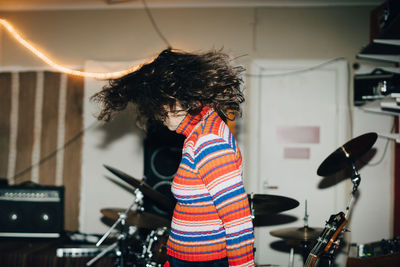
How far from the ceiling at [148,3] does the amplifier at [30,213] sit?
6.77 feet

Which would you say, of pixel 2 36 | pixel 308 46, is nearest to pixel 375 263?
pixel 308 46

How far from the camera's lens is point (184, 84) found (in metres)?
1.21

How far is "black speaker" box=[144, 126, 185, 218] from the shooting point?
3139 mm

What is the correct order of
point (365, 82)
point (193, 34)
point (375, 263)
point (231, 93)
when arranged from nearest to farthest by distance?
point (231, 93), point (375, 263), point (365, 82), point (193, 34)

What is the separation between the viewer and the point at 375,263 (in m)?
1.93

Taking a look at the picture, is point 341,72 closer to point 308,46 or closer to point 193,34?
point 308,46

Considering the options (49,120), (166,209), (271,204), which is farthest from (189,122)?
(49,120)

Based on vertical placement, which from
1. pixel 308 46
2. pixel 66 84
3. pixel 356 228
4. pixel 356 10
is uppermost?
pixel 356 10

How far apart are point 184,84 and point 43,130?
122 inches

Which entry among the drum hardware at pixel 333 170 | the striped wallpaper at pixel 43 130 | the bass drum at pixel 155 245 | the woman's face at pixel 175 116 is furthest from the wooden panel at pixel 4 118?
the drum hardware at pixel 333 170

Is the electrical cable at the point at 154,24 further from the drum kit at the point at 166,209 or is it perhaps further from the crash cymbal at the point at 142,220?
the crash cymbal at the point at 142,220

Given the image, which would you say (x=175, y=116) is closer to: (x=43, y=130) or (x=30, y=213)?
(x=30, y=213)

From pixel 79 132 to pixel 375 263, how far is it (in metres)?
3.08

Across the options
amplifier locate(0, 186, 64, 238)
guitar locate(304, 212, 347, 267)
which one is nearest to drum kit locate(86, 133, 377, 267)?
guitar locate(304, 212, 347, 267)
